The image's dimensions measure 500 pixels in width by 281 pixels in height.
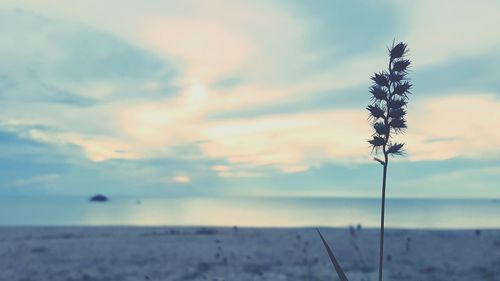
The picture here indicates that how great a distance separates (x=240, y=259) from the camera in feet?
62.4

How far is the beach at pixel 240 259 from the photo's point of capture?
1596 centimetres

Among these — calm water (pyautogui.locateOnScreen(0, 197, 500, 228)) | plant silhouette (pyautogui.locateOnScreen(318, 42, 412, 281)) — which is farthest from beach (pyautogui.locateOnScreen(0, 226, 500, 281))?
calm water (pyautogui.locateOnScreen(0, 197, 500, 228))

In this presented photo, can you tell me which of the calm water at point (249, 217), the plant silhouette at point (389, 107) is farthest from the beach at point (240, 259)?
the calm water at point (249, 217)

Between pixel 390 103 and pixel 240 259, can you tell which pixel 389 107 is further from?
pixel 240 259

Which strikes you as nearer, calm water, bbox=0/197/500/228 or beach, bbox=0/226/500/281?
beach, bbox=0/226/500/281

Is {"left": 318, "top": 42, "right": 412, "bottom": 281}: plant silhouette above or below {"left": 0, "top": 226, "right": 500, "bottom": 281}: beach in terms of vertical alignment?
above

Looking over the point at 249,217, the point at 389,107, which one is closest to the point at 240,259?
the point at 389,107

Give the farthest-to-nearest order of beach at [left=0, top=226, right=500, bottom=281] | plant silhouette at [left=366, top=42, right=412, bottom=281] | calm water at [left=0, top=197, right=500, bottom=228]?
calm water at [left=0, top=197, right=500, bottom=228]
beach at [left=0, top=226, right=500, bottom=281]
plant silhouette at [left=366, top=42, right=412, bottom=281]

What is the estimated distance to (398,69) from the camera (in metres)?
2.54

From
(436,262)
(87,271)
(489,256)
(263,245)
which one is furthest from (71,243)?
(489,256)

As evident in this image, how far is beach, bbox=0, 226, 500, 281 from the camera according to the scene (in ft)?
52.4

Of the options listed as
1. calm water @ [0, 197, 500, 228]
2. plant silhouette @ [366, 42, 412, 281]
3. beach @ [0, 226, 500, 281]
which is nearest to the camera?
plant silhouette @ [366, 42, 412, 281]

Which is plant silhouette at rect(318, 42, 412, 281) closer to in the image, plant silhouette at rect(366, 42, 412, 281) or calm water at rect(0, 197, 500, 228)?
plant silhouette at rect(366, 42, 412, 281)

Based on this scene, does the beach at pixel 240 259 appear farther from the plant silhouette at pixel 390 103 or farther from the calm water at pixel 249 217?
the calm water at pixel 249 217
